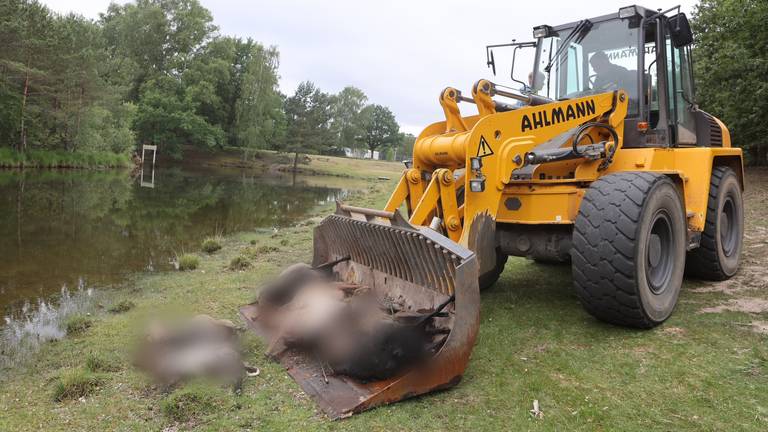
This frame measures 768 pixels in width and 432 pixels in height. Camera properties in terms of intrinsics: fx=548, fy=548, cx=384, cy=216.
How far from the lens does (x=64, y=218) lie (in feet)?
48.7

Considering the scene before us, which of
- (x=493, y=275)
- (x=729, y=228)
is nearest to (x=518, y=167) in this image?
(x=493, y=275)

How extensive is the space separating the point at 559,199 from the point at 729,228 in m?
3.89

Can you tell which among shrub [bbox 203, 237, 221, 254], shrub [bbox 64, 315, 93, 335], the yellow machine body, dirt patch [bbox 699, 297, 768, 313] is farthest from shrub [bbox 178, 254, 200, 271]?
dirt patch [bbox 699, 297, 768, 313]

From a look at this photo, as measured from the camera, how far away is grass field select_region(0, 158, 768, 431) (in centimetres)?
375

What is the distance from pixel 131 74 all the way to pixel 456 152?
2248 inches

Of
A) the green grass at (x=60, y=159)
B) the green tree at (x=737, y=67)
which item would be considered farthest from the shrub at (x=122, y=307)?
the green grass at (x=60, y=159)

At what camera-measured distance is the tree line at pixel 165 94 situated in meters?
35.8

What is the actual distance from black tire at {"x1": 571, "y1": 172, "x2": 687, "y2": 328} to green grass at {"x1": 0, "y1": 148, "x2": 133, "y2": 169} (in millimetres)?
36313

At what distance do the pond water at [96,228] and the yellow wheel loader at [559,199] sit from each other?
161 inches

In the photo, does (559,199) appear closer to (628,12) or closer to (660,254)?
(660,254)

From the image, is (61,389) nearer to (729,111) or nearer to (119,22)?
(729,111)

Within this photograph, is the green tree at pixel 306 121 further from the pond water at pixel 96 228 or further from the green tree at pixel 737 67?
the green tree at pixel 737 67

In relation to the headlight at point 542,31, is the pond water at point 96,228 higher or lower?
lower

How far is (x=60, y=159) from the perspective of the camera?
122 ft
